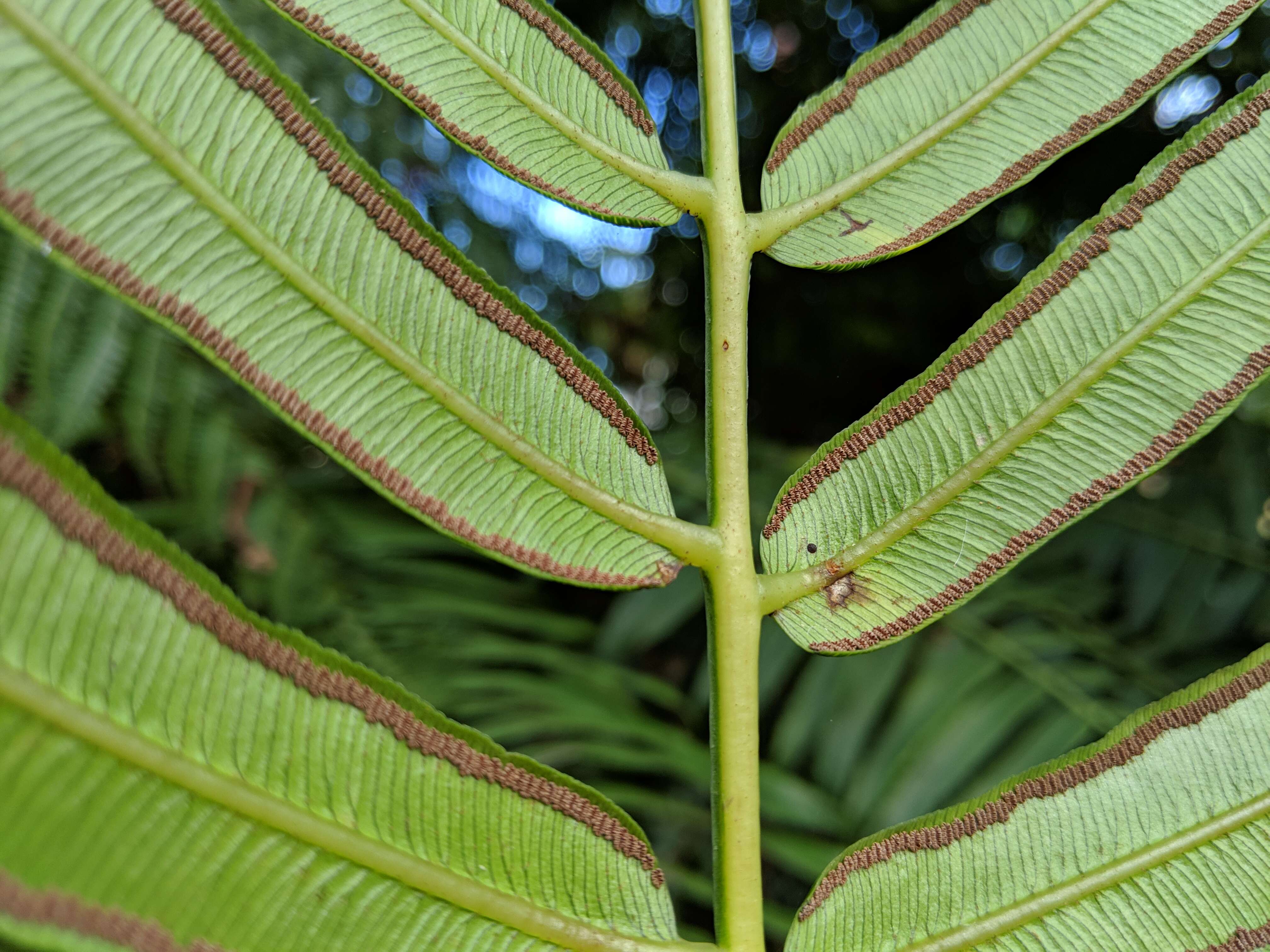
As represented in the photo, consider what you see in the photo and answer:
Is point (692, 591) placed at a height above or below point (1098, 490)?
below

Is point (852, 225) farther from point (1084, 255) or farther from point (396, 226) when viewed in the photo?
point (396, 226)

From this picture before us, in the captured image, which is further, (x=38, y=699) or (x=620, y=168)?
(x=620, y=168)

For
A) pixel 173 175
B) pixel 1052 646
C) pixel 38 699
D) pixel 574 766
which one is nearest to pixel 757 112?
pixel 1052 646

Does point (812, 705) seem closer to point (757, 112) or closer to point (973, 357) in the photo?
point (973, 357)

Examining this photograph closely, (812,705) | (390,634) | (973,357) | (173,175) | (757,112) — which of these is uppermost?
(757,112)

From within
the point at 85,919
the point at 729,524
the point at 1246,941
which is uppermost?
the point at 729,524

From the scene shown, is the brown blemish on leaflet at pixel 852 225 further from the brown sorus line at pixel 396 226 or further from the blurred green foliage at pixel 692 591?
the blurred green foliage at pixel 692 591

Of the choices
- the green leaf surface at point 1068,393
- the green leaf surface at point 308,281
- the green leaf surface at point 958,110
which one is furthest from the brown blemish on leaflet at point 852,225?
the green leaf surface at point 308,281

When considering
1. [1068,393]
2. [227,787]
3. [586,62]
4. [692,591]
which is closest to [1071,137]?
[1068,393]
